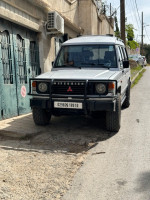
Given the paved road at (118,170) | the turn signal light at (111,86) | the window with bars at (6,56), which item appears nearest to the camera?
the paved road at (118,170)

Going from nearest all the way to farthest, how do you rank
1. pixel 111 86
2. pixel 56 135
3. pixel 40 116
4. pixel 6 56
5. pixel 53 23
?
pixel 111 86 < pixel 56 135 < pixel 40 116 < pixel 6 56 < pixel 53 23

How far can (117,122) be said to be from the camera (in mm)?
5352

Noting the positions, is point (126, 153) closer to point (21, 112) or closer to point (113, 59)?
point (113, 59)

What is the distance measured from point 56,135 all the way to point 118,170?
1974 mm

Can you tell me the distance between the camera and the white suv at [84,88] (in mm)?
4953

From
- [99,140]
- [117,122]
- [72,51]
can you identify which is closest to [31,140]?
[99,140]

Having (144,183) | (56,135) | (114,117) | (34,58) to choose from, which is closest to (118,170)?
(144,183)

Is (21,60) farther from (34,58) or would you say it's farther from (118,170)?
(118,170)

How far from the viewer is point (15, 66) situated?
7184mm

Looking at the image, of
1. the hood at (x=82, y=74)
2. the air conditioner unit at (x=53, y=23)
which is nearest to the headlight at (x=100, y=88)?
the hood at (x=82, y=74)

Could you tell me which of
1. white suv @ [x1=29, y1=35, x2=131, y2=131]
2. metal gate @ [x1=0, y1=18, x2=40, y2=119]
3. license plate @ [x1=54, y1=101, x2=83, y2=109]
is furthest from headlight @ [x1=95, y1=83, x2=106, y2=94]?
metal gate @ [x1=0, y1=18, x2=40, y2=119]

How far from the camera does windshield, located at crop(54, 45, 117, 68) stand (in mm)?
6027

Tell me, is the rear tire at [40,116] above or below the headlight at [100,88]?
below

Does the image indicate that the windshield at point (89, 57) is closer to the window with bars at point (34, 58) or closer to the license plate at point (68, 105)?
the license plate at point (68, 105)
